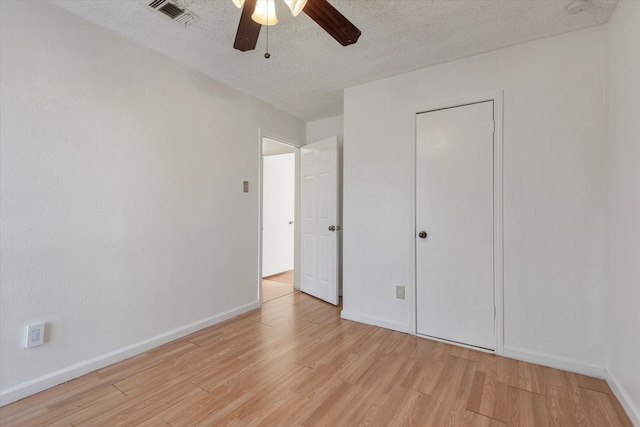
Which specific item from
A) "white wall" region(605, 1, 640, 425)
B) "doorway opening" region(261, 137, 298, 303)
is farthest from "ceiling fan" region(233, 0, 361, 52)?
"doorway opening" region(261, 137, 298, 303)

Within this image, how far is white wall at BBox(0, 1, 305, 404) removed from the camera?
175 cm

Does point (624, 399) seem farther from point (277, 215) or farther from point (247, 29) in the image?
point (277, 215)

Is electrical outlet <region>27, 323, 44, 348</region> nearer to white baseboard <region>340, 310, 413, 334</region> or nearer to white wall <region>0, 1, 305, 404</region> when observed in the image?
white wall <region>0, 1, 305, 404</region>

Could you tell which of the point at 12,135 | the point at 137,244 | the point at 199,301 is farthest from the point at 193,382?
the point at 12,135

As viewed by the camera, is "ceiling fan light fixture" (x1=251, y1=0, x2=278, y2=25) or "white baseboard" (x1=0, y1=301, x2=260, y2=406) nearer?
"ceiling fan light fixture" (x1=251, y1=0, x2=278, y2=25)

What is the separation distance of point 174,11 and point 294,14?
3.52 feet

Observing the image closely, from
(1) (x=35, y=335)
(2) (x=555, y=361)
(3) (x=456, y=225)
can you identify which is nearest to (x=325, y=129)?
(3) (x=456, y=225)

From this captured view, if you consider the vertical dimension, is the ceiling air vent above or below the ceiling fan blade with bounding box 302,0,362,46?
above

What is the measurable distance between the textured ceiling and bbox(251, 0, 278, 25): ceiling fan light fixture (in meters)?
0.44

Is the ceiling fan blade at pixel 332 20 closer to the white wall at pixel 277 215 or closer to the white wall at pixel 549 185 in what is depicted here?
the white wall at pixel 549 185

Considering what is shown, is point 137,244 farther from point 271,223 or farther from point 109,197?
point 271,223

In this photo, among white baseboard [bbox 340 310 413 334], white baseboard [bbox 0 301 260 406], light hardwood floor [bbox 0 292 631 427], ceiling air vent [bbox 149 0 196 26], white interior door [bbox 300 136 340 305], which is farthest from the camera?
white interior door [bbox 300 136 340 305]

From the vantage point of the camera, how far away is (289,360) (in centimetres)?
221

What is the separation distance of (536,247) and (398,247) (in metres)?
1.07
